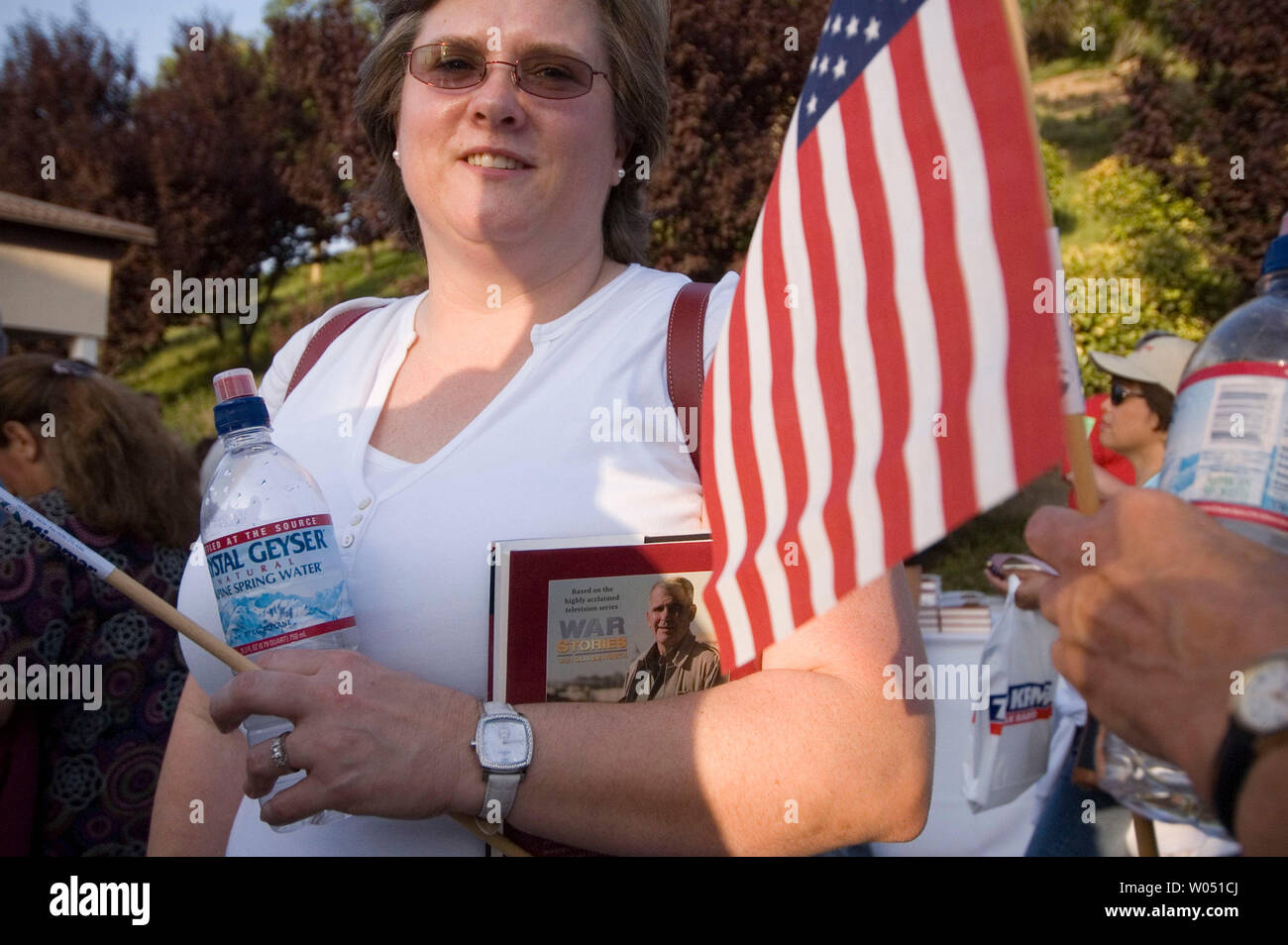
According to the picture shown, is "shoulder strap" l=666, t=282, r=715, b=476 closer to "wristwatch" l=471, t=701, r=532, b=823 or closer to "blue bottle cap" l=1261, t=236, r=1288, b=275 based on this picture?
"wristwatch" l=471, t=701, r=532, b=823

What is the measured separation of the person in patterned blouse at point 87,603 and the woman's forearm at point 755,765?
178 centimetres

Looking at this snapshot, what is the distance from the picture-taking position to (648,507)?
170 cm

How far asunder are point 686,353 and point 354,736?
763mm

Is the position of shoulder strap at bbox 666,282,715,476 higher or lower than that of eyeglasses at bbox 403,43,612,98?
lower

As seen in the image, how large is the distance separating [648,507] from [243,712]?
24.9 inches

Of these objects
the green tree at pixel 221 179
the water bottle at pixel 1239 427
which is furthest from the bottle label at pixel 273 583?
the green tree at pixel 221 179

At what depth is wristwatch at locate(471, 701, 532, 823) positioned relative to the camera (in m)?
1.54

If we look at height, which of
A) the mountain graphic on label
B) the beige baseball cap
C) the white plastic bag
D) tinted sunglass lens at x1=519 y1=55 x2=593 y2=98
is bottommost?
the white plastic bag

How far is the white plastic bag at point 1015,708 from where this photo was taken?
11.0ft

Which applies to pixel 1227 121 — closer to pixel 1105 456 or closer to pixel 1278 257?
pixel 1105 456

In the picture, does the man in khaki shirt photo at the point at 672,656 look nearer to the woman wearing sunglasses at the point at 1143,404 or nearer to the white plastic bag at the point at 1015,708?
the white plastic bag at the point at 1015,708

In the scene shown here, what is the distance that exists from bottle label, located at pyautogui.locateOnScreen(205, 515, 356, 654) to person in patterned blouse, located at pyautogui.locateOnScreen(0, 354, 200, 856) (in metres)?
1.47

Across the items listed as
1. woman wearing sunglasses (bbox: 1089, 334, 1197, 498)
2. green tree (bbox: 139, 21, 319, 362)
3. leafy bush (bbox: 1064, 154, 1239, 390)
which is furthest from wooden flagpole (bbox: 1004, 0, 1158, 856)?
green tree (bbox: 139, 21, 319, 362)

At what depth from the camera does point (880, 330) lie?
1459 millimetres
